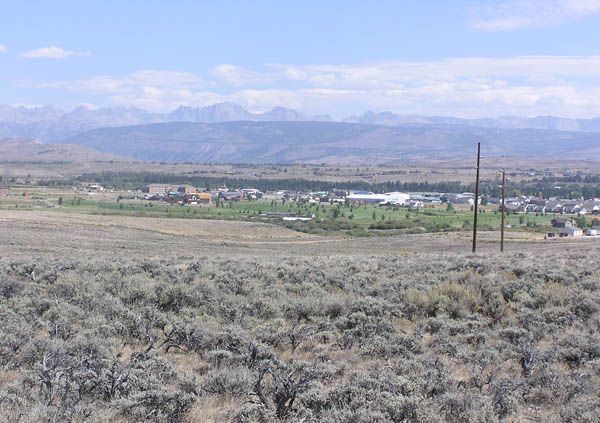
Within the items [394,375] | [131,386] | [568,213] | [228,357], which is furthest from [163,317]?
[568,213]

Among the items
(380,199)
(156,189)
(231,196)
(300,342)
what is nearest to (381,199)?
(380,199)

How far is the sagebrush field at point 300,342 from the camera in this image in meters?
8.31

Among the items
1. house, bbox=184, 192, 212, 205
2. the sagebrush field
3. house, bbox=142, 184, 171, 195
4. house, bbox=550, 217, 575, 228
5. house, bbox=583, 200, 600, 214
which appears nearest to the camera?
the sagebrush field

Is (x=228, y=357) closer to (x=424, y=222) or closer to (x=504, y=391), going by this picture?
(x=504, y=391)

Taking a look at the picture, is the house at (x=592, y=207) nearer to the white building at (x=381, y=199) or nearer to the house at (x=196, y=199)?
the white building at (x=381, y=199)

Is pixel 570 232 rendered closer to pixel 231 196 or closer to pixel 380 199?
pixel 380 199

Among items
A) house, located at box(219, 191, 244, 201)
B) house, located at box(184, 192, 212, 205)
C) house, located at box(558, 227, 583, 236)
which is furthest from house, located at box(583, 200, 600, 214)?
house, located at box(184, 192, 212, 205)

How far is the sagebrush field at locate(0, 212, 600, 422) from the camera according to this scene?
8.31 m

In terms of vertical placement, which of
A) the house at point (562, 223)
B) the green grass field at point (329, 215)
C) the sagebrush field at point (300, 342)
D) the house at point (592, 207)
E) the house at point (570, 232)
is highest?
the sagebrush field at point (300, 342)

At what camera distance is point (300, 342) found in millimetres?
12234

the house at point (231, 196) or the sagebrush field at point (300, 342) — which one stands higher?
the sagebrush field at point (300, 342)

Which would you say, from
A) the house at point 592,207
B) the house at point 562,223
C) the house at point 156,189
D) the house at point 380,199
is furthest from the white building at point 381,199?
the house at point 562,223

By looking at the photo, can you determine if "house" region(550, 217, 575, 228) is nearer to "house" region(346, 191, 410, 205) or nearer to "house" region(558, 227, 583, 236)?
"house" region(558, 227, 583, 236)

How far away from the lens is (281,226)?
8031cm
